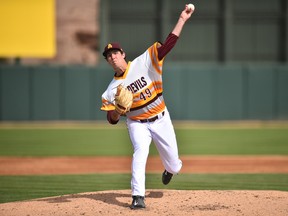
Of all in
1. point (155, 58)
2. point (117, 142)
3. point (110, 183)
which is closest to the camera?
point (155, 58)

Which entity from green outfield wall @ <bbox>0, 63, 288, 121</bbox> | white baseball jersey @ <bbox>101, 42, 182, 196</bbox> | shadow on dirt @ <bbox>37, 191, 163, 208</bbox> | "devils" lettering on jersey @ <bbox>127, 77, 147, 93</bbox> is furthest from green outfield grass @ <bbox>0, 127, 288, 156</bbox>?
"devils" lettering on jersey @ <bbox>127, 77, 147, 93</bbox>

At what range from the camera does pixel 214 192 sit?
7812mm

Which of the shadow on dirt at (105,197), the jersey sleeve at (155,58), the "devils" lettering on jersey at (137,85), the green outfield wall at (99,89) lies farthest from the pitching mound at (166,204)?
the green outfield wall at (99,89)

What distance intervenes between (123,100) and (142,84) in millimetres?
386

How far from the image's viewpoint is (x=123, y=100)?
6750 mm

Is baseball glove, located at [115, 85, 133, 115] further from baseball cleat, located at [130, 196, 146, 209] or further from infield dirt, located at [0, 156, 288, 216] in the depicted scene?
infield dirt, located at [0, 156, 288, 216]

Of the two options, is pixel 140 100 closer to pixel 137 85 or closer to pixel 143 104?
pixel 143 104

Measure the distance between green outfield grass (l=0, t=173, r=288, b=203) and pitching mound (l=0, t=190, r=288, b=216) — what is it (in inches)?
39.7

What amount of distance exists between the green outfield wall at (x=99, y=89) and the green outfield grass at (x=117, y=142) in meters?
1.42

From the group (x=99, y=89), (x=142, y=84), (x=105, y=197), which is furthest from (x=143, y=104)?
(x=99, y=89)

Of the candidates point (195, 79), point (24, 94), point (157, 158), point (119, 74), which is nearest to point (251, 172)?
point (157, 158)

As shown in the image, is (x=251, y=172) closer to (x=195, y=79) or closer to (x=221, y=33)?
(x=195, y=79)

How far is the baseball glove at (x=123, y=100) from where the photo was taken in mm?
6754

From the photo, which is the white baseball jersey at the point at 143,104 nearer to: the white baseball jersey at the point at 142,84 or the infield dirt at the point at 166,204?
the white baseball jersey at the point at 142,84
